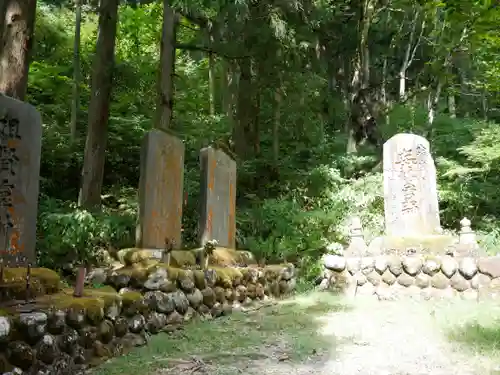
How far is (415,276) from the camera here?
757 centimetres

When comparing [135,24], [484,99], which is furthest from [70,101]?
[484,99]

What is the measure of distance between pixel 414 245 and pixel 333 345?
14.0 ft

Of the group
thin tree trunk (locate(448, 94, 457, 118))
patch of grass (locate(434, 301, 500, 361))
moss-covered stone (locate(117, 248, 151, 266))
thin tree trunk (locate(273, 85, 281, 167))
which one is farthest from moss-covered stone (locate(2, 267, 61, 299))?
thin tree trunk (locate(448, 94, 457, 118))

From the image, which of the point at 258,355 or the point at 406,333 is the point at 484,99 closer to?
the point at 406,333

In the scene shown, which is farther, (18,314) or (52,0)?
(52,0)

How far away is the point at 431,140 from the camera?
14000mm

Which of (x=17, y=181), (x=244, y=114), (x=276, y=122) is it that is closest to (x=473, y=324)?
(x=17, y=181)

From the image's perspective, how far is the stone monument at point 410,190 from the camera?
8.67m

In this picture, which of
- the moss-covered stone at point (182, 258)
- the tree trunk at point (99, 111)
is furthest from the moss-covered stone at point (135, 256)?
the tree trunk at point (99, 111)

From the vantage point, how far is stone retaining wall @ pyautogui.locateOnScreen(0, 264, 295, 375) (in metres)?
3.01

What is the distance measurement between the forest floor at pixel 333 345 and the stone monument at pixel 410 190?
2.45 metres

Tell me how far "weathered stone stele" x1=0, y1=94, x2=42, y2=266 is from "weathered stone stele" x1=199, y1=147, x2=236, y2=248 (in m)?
2.98

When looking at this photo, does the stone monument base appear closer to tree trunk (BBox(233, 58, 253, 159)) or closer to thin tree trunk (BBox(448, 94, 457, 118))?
tree trunk (BBox(233, 58, 253, 159))

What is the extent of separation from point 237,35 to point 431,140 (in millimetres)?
6996
